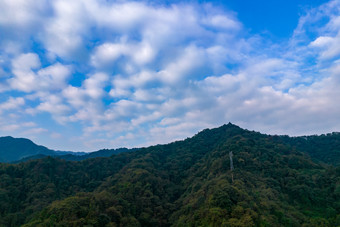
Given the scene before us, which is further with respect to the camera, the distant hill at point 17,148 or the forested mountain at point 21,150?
the distant hill at point 17,148

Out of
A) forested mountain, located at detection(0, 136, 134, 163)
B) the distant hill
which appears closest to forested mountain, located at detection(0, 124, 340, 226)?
forested mountain, located at detection(0, 136, 134, 163)

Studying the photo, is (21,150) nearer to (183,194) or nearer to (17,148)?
(17,148)

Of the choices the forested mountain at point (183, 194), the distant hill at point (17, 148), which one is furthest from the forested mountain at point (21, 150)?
the forested mountain at point (183, 194)

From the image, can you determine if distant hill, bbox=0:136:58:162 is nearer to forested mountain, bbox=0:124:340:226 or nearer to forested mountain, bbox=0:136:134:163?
forested mountain, bbox=0:136:134:163

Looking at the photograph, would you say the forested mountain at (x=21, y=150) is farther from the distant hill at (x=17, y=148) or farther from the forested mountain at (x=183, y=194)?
the forested mountain at (x=183, y=194)

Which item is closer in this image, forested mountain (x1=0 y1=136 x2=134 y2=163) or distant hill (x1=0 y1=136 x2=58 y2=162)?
forested mountain (x1=0 y1=136 x2=134 y2=163)

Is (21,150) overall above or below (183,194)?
above

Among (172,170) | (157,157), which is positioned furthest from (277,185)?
(157,157)

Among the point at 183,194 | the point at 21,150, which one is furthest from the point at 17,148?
the point at 183,194

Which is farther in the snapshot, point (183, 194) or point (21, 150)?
point (21, 150)
